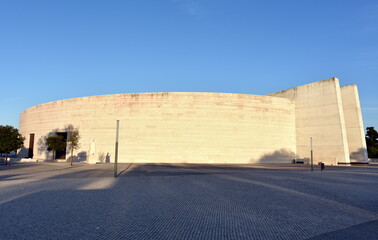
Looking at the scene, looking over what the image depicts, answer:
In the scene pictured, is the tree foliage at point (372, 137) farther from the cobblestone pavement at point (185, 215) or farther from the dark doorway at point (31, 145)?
the dark doorway at point (31, 145)

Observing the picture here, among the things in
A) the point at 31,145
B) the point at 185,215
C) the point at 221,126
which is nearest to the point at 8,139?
the point at 31,145

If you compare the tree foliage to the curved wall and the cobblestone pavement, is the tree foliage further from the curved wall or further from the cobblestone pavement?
the cobblestone pavement

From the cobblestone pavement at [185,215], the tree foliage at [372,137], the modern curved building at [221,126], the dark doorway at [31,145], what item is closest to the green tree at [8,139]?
the modern curved building at [221,126]

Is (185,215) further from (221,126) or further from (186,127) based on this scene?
(221,126)

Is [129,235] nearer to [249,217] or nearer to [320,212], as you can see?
[249,217]

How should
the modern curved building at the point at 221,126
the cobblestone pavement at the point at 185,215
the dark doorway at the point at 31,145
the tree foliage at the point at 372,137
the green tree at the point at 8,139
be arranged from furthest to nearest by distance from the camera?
the tree foliage at the point at 372,137 → the dark doorway at the point at 31,145 → the modern curved building at the point at 221,126 → the green tree at the point at 8,139 → the cobblestone pavement at the point at 185,215

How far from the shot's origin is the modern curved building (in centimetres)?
4097

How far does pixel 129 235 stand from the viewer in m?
5.76

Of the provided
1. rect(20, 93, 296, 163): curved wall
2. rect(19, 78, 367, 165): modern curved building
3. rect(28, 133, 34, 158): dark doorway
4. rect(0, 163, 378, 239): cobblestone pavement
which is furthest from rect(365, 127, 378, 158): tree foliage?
rect(28, 133, 34, 158): dark doorway

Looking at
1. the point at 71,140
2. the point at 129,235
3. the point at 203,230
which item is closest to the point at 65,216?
the point at 129,235

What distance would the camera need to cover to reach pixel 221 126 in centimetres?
4172

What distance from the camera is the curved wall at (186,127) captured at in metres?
41.1

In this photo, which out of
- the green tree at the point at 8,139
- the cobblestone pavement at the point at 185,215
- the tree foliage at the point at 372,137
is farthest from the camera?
the tree foliage at the point at 372,137

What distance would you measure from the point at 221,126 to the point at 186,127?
18.5 ft
